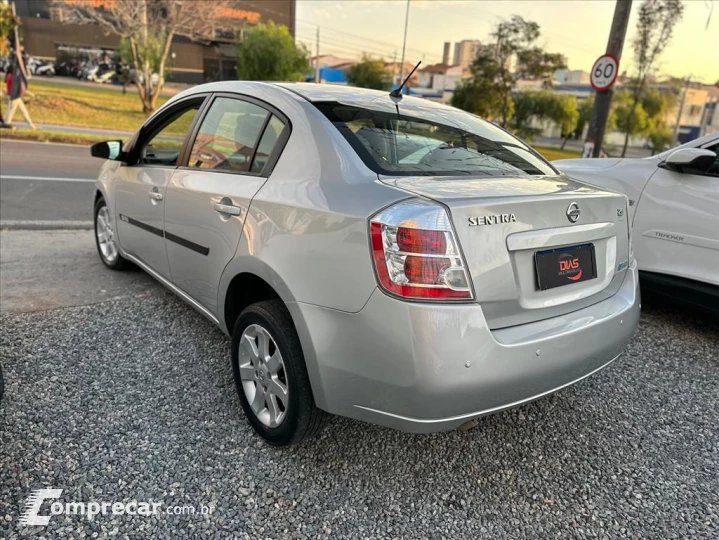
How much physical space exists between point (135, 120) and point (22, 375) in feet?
62.8

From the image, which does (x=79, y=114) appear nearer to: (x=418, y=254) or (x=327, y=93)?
(x=327, y=93)

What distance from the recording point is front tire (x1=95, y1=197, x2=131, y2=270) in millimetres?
4305

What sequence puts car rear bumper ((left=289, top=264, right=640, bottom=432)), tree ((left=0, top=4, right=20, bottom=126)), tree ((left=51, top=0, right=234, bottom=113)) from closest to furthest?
car rear bumper ((left=289, top=264, right=640, bottom=432)) < tree ((left=51, top=0, right=234, bottom=113)) < tree ((left=0, top=4, right=20, bottom=126))

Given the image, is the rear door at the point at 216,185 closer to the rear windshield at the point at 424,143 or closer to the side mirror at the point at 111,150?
the rear windshield at the point at 424,143

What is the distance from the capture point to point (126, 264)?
14.4 feet

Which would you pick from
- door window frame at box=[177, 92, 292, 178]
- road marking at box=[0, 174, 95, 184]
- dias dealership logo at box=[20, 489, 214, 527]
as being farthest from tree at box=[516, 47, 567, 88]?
dias dealership logo at box=[20, 489, 214, 527]

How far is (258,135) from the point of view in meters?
2.64

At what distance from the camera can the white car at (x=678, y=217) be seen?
3.57m

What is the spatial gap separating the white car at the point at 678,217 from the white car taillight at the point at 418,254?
2.65 metres

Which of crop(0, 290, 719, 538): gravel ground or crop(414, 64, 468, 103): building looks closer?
crop(0, 290, 719, 538): gravel ground

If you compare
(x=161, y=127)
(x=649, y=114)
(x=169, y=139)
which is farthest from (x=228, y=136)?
(x=649, y=114)

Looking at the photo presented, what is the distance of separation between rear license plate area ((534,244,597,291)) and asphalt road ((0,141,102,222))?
5686mm

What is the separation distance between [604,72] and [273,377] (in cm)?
733

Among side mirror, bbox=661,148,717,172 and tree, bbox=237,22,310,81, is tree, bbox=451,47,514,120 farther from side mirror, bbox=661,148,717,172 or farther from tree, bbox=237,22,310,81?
side mirror, bbox=661,148,717,172
